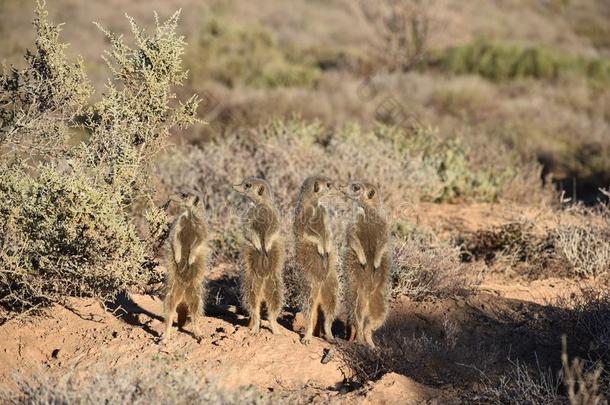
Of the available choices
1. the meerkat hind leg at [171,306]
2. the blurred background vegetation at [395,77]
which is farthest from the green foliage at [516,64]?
the meerkat hind leg at [171,306]

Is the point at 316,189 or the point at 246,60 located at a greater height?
the point at 316,189

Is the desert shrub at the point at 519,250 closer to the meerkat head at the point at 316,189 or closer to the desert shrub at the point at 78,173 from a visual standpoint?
the meerkat head at the point at 316,189

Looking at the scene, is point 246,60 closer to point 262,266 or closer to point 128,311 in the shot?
point 128,311

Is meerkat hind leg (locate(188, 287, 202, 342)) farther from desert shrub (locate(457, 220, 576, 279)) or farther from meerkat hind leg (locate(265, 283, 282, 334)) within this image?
desert shrub (locate(457, 220, 576, 279))

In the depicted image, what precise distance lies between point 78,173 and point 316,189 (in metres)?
1.94

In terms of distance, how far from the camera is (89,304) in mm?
6703

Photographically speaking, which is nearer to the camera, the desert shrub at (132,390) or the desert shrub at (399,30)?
the desert shrub at (132,390)

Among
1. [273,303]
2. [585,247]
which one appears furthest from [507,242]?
[273,303]

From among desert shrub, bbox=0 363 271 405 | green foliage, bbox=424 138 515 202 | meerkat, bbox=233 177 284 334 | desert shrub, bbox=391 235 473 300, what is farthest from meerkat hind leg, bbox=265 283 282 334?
green foliage, bbox=424 138 515 202

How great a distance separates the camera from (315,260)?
Answer: 6.29 meters

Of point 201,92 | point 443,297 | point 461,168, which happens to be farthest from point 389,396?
point 201,92

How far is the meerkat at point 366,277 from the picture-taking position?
6.34 metres

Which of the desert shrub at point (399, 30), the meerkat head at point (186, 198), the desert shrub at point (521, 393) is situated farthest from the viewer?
the desert shrub at point (399, 30)

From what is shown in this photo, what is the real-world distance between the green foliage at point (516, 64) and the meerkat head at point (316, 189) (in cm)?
2006
